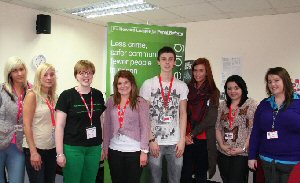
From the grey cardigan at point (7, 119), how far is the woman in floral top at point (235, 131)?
1766mm

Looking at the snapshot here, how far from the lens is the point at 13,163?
7.71ft

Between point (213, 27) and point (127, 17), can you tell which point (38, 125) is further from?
point (213, 27)

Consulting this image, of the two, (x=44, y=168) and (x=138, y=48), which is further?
(x=138, y=48)

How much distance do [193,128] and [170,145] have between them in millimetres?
306

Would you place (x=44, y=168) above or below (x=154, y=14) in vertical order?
below

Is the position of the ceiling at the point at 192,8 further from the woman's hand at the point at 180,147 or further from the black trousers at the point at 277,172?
the black trousers at the point at 277,172

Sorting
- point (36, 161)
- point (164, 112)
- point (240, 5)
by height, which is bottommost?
point (36, 161)

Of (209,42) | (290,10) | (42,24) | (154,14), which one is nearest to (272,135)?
(290,10)

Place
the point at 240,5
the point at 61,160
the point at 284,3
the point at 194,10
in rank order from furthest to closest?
the point at 194,10
the point at 240,5
the point at 284,3
the point at 61,160

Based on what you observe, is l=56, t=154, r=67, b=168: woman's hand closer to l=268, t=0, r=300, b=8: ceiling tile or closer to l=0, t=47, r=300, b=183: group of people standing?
l=0, t=47, r=300, b=183: group of people standing

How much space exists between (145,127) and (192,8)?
310 centimetres

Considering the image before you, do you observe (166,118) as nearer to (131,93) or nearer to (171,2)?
(131,93)

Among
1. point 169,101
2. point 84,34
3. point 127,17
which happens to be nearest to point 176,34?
point 169,101

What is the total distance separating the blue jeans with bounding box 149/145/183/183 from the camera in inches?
103
